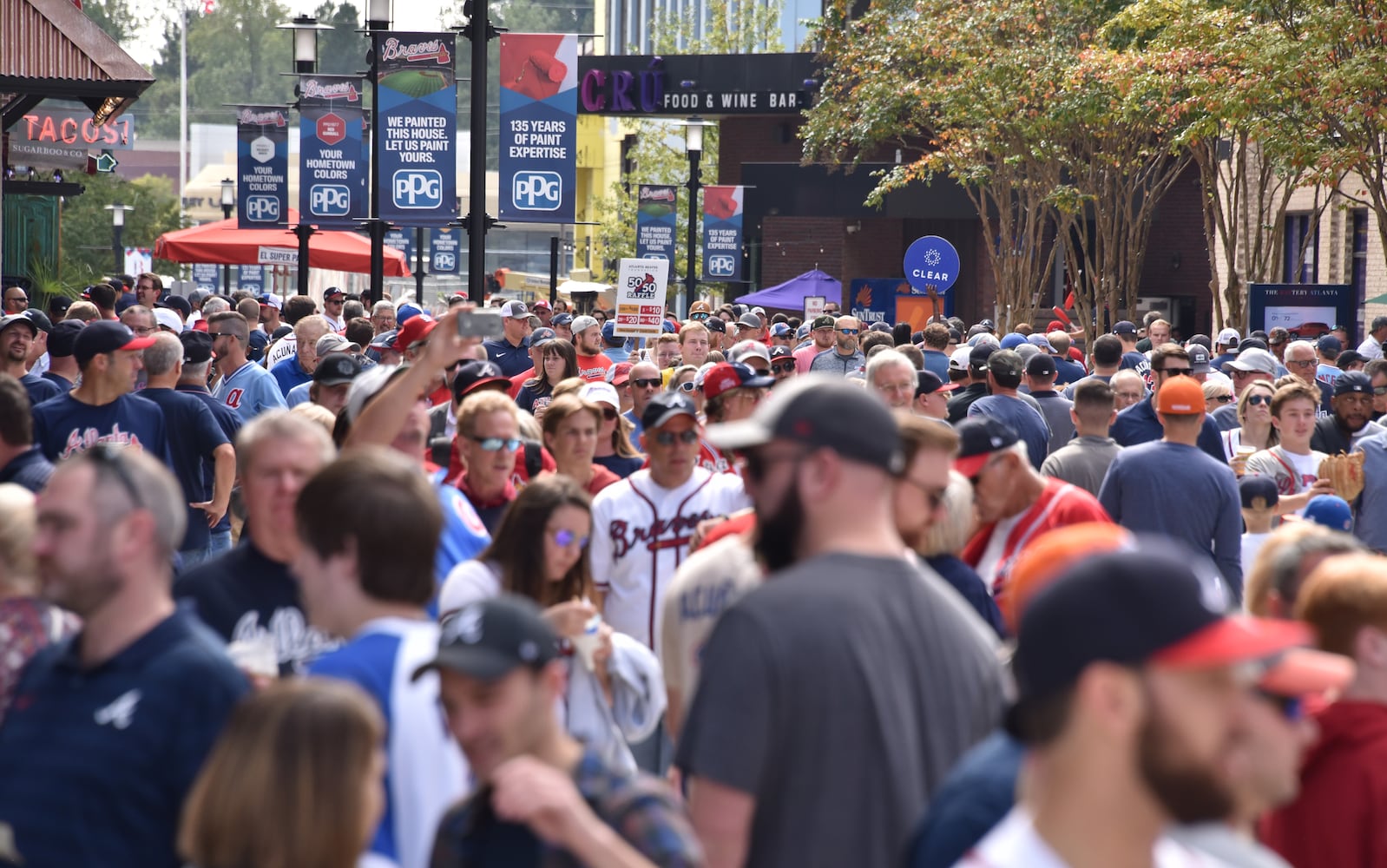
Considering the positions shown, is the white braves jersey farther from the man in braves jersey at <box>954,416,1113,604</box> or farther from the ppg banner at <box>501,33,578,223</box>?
the ppg banner at <box>501,33,578,223</box>

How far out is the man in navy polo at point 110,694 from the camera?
3.25m

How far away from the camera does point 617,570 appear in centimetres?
648

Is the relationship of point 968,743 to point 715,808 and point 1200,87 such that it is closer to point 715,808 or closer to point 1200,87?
point 715,808

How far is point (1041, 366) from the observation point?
11.5 m

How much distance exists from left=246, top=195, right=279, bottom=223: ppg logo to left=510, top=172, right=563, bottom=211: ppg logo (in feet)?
37.0

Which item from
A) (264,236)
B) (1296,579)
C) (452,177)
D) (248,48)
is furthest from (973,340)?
(248,48)

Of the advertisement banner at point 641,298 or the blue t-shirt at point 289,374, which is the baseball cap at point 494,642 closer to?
the blue t-shirt at point 289,374

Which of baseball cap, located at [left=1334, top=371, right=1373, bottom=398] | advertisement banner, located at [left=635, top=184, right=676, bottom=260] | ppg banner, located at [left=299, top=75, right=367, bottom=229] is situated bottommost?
baseball cap, located at [left=1334, top=371, right=1373, bottom=398]

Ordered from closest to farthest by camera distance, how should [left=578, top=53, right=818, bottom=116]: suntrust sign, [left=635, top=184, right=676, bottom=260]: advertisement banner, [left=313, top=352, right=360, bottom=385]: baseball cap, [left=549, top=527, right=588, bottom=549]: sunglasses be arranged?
[left=549, top=527, right=588, bottom=549]: sunglasses
[left=313, top=352, right=360, bottom=385]: baseball cap
[left=635, top=184, right=676, bottom=260]: advertisement banner
[left=578, top=53, right=818, bottom=116]: suntrust sign

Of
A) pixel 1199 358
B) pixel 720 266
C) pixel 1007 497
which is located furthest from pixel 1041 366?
pixel 720 266

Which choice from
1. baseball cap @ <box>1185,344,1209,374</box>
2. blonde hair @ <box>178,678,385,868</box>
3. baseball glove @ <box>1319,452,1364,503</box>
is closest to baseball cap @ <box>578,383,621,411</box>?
baseball glove @ <box>1319,452,1364,503</box>

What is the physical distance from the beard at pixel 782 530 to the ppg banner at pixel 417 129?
12981 mm

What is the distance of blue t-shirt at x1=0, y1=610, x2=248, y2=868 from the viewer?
3.24 metres

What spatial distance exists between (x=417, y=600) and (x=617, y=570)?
2.95m
